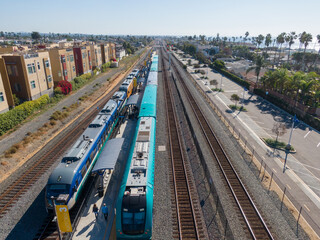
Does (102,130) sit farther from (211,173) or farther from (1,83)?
(1,83)

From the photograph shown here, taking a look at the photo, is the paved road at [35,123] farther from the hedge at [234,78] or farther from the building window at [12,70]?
the hedge at [234,78]

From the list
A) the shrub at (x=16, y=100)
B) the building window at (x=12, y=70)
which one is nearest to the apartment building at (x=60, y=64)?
the building window at (x=12, y=70)

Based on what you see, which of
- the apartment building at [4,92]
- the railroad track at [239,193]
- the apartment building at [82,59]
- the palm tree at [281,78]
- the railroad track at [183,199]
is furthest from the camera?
the apartment building at [82,59]

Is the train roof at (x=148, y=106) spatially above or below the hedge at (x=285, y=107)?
above

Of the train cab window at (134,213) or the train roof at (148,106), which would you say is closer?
the train cab window at (134,213)

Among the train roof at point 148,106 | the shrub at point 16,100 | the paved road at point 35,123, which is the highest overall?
the train roof at point 148,106

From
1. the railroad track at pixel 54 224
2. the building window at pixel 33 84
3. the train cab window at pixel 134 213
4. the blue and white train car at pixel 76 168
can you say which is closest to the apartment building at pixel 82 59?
the building window at pixel 33 84

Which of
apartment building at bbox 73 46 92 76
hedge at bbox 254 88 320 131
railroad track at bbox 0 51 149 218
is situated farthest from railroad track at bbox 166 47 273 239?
apartment building at bbox 73 46 92 76

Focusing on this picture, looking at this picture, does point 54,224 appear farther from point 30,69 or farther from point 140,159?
point 30,69

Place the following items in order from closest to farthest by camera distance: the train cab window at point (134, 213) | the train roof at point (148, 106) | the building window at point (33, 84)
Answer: the train cab window at point (134, 213), the train roof at point (148, 106), the building window at point (33, 84)

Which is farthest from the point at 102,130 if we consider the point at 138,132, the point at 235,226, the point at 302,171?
the point at 302,171
